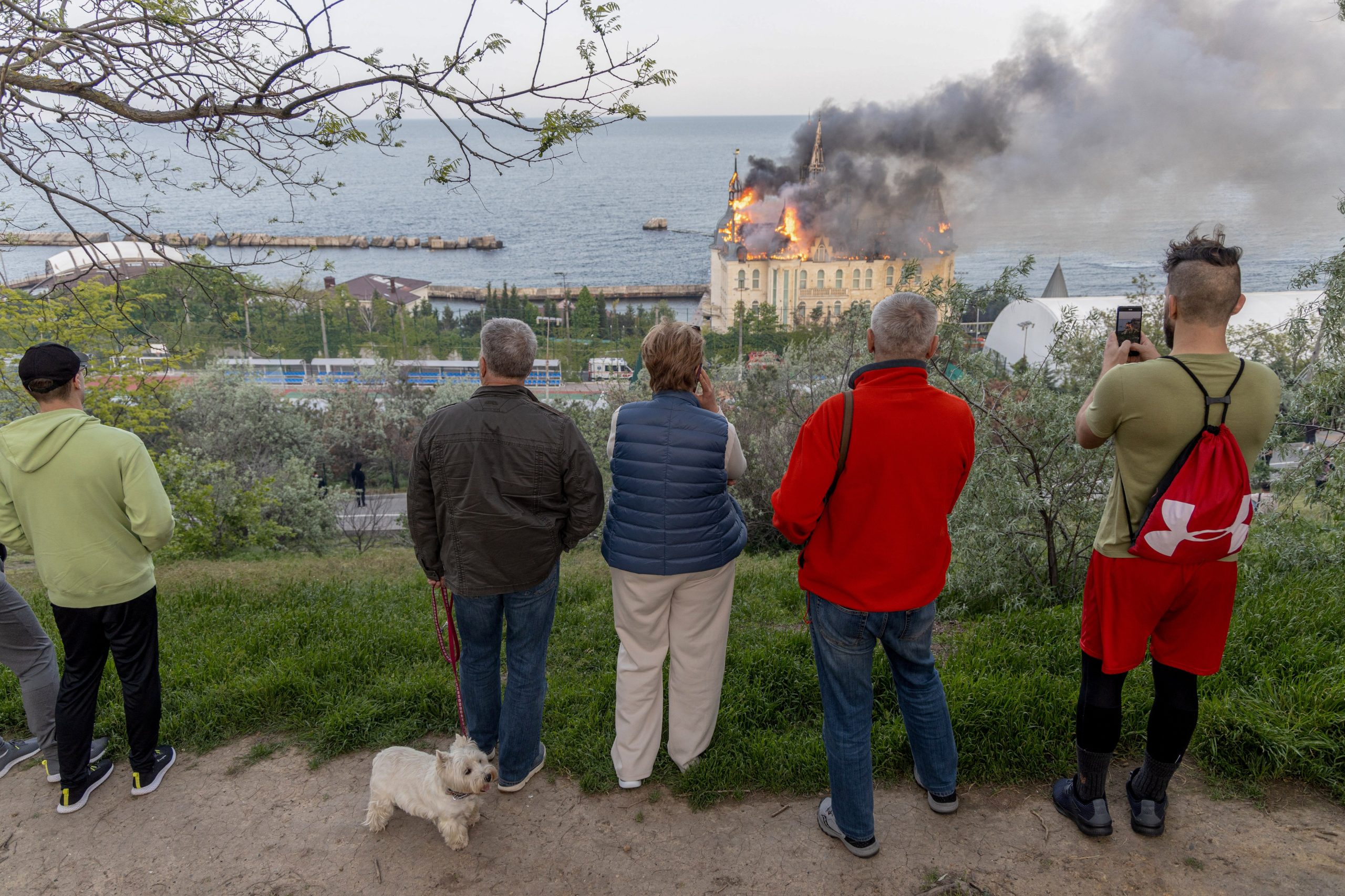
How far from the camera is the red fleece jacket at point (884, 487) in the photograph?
7.85 ft

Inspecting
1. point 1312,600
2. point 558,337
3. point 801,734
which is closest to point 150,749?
point 801,734

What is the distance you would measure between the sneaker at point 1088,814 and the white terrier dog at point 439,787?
2.21 m

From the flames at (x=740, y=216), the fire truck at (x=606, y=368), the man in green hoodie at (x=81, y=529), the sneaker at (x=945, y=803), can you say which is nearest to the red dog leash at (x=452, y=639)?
the man in green hoodie at (x=81, y=529)

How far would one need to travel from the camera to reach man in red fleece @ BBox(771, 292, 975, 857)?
2398mm

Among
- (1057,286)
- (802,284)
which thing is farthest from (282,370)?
(1057,286)

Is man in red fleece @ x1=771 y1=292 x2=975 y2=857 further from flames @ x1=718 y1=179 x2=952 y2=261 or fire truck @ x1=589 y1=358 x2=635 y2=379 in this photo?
flames @ x1=718 y1=179 x2=952 y2=261

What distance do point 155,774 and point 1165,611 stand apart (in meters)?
4.08

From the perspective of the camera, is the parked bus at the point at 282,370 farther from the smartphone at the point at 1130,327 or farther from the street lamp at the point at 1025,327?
the smartphone at the point at 1130,327

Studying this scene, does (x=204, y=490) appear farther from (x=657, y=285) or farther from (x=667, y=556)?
(x=657, y=285)

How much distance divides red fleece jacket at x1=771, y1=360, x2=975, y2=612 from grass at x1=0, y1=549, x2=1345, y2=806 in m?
1.05

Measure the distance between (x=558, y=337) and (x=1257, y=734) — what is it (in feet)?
267

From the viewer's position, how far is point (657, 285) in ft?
392

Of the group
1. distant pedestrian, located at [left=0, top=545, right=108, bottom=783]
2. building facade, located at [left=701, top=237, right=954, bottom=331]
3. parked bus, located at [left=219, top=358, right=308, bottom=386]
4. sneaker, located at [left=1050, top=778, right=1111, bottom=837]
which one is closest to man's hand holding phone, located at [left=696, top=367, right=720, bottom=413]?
sneaker, located at [left=1050, top=778, right=1111, bottom=837]

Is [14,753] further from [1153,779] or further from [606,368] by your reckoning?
[606,368]
